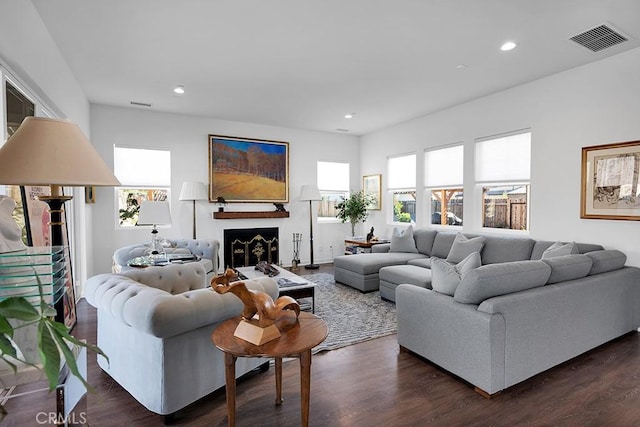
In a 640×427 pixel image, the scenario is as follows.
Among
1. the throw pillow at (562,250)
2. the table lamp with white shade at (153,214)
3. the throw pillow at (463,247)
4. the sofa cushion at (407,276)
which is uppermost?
the table lamp with white shade at (153,214)

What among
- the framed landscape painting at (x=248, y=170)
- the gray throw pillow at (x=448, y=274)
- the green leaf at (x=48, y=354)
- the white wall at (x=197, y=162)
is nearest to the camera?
the green leaf at (x=48, y=354)

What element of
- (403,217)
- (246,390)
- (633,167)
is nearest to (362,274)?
(403,217)

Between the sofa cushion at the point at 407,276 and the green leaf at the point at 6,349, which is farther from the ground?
the green leaf at the point at 6,349

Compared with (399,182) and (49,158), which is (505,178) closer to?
(399,182)

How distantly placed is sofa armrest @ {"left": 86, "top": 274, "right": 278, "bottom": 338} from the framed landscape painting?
3989mm

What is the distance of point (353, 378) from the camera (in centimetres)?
250

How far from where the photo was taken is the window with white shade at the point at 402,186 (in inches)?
248

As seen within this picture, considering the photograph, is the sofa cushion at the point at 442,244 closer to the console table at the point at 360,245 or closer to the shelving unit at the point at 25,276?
the console table at the point at 360,245

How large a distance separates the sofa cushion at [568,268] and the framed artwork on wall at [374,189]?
4285 millimetres

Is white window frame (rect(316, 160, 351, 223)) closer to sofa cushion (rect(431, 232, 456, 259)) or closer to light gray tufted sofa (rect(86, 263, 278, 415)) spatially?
sofa cushion (rect(431, 232, 456, 259))

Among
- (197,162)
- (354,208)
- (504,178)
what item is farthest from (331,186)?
(504,178)

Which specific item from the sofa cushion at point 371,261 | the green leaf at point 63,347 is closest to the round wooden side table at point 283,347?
the green leaf at point 63,347

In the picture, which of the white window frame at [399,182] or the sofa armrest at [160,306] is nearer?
the sofa armrest at [160,306]

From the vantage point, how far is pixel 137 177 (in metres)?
5.57
